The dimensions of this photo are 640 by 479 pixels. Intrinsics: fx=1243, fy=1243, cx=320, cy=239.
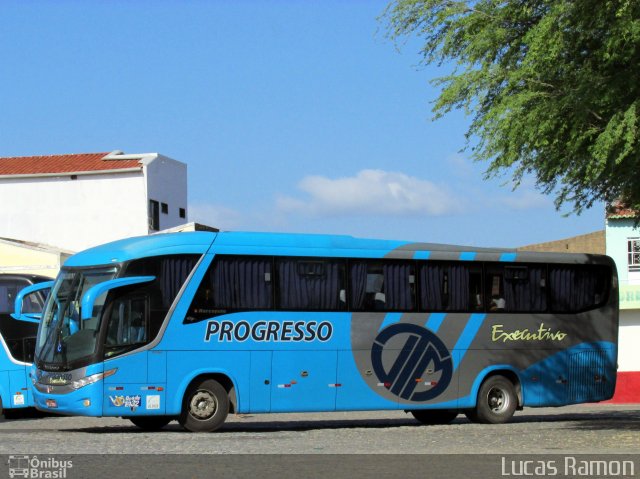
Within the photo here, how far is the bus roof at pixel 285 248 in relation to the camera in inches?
827

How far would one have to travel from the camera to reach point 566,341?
25.3 metres

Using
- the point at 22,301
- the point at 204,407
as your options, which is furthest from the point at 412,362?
the point at 22,301

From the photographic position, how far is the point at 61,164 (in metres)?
61.6

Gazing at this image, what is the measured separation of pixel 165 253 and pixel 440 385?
6200 millimetres

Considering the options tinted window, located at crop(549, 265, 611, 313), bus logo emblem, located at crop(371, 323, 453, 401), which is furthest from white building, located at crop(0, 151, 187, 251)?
bus logo emblem, located at crop(371, 323, 453, 401)

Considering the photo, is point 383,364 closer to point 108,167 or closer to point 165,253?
point 165,253

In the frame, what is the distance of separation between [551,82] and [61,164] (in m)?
46.2

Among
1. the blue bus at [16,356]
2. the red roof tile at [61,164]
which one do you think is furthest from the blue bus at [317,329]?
the red roof tile at [61,164]

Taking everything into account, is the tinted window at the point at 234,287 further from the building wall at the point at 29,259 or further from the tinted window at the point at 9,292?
the building wall at the point at 29,259

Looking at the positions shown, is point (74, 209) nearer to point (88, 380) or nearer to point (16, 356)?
point (16, 356)

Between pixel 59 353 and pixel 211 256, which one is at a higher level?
pixel 211 256

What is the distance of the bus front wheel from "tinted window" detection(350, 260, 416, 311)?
245 centimetres

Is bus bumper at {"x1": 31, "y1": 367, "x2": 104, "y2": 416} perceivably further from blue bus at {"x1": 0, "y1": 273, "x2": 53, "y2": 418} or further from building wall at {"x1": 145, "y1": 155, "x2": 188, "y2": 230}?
building wall at {"x1": 145, "y1": 155, "x2": 188, "y2": 230}

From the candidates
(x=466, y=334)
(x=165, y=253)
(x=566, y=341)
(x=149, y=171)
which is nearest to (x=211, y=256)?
(x=165, y=253)
